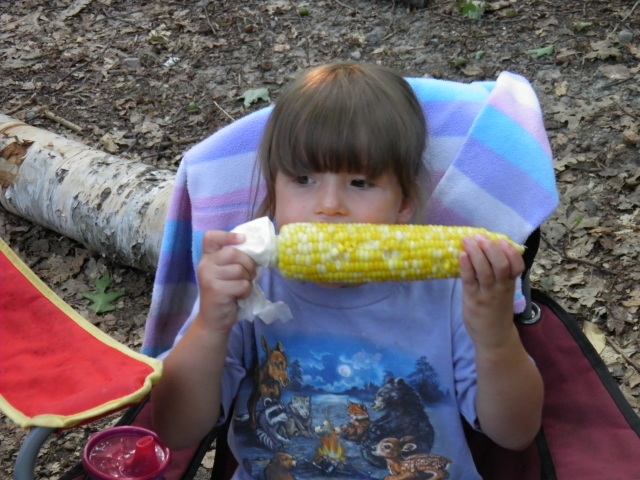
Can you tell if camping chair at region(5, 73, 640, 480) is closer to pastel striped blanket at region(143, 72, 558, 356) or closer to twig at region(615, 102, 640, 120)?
pastel striped blanket at region(143, 72, 558, 356)

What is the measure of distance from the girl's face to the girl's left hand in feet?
0.91

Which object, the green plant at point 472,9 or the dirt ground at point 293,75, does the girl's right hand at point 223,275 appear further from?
the green plant at point 472,9

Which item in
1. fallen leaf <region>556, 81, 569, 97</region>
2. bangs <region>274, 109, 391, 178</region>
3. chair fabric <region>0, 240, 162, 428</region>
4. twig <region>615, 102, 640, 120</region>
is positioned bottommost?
fallen leaf <region>556, 81, 569, 97</region>

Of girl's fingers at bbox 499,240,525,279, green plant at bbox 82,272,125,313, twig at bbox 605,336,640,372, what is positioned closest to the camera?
girl's fingers at bbox 499,240,525,279

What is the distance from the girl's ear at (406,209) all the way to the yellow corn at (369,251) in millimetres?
260

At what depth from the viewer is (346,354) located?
2.12 meters

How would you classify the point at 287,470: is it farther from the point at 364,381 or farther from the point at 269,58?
the point at 269,58

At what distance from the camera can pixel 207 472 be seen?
3.35 meters

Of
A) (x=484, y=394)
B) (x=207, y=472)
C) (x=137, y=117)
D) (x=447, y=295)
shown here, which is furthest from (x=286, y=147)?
(x=137, y=117)

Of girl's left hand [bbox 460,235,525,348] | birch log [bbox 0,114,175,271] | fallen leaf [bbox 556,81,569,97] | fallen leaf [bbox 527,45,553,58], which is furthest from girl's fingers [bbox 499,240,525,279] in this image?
fallen leaf [bbox 527,45,553,58]

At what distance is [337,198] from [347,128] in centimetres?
16

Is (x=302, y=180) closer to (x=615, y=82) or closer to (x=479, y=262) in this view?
(x=479, y=262)

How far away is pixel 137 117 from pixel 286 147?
12.2ft

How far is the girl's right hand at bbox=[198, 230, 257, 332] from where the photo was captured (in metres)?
1.81
